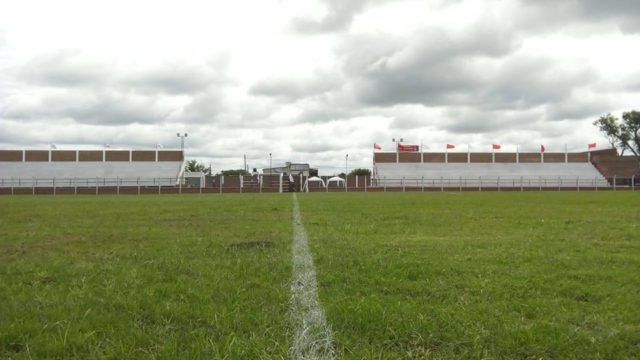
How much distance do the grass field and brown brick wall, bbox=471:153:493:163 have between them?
7875cm

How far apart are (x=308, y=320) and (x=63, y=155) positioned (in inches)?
3297

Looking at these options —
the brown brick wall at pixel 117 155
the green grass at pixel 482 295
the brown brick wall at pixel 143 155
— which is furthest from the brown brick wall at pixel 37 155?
the green grass at pixel 482 295

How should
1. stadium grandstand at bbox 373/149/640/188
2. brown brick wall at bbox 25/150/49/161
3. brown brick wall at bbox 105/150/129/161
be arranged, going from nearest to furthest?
Answer: 1. stadium grandstand at bbox 373/149/640/188
2. brown brick wall at bbox 25/150/49/161
3. brown brick wall at bbox 105/150/129/161

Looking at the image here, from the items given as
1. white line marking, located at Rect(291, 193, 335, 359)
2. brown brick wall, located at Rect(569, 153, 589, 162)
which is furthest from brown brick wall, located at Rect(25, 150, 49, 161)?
white line marking, located at Rect(291, 193, 335, 359)

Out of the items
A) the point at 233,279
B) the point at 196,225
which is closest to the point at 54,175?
the point at 196,225

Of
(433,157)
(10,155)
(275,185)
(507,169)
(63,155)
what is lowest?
(275,185)

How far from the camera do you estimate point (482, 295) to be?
5.05m

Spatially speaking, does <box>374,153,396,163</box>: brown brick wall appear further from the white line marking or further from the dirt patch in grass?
the white line marking

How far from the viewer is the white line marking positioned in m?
3.54

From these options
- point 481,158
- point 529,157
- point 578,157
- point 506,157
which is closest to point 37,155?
point 481,158

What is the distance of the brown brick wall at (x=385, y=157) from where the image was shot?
85312mm

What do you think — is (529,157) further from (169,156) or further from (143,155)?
(143,155)

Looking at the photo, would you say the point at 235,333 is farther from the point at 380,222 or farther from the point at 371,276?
the point at 380,222

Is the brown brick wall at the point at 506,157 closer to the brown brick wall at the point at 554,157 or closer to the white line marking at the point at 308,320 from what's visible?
the brown brick wall at the point at 554,157
